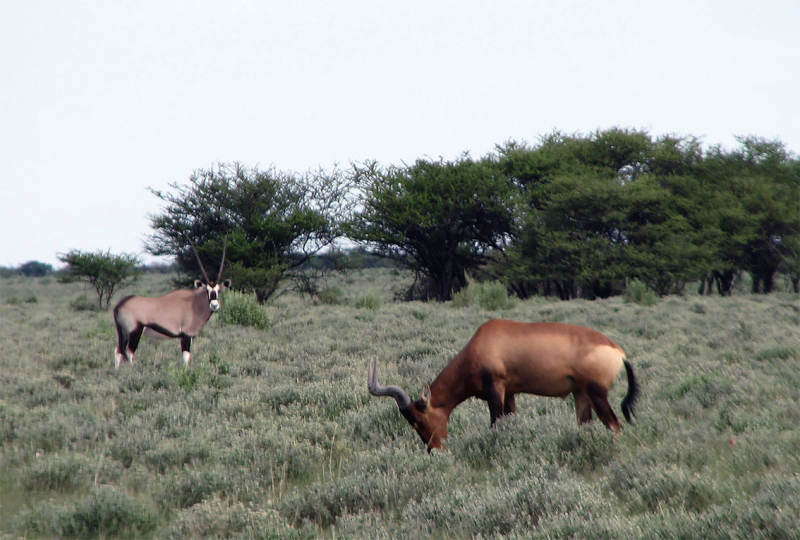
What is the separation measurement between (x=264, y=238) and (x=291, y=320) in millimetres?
10925

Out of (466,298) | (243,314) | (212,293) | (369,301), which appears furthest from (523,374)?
(466,298)

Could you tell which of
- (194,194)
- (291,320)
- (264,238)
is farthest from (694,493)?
(194,194)

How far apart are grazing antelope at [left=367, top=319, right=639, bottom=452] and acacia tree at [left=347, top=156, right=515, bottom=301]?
2572 cm

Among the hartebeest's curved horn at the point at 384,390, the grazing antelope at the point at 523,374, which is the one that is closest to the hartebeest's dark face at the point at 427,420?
the grazing antelope at the point at 523,374

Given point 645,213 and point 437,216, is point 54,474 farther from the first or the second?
point 645,213

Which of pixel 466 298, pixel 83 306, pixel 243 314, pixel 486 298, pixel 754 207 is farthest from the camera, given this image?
pixel 754 207

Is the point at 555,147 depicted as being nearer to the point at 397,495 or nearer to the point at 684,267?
the point at 684,267

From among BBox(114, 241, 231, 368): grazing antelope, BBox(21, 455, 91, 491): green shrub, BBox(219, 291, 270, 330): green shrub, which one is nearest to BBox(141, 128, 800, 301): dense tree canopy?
BBox(219, 291, 270, 330): green shrub

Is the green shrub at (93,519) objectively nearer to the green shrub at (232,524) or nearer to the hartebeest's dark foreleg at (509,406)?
the green shrub at (232,524)

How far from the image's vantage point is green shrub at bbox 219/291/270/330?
17141 millimetres

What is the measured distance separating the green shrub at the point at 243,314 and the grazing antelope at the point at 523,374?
1144 centimetres

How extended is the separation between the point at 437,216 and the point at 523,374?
27131 mm

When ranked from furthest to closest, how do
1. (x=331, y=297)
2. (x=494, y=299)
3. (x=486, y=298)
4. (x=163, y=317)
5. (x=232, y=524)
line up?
1. (x=331, y=297)
2. (x=486, y=298)
3. (x=494, y=299)
4. (x=163, y=317)
5. (x=232, y=524)

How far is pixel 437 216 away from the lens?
108 ft
